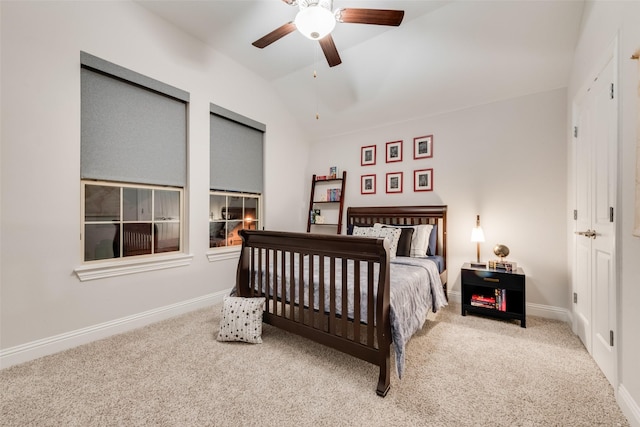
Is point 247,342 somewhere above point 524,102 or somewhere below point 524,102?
below

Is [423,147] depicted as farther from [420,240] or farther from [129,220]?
[129,220]

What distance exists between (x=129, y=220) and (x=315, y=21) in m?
2.43

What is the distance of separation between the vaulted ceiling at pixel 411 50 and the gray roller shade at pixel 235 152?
2.51 feet

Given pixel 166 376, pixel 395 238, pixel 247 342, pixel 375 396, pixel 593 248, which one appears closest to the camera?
pixel 375 396

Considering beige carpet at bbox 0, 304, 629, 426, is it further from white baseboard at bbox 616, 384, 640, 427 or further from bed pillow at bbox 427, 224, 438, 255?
bed pillow at bbox 427, 224, 438, 255

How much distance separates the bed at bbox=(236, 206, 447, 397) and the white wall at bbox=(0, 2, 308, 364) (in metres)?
1.22

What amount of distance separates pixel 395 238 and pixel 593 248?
169cm

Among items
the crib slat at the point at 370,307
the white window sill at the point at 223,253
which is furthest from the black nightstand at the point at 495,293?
the white window sill at the point at 223,253

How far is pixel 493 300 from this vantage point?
9.21ft

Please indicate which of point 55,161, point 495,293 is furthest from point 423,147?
point 55,161

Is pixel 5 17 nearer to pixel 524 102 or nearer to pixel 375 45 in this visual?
pixel 375 45

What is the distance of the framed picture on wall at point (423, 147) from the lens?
3617 millimetres

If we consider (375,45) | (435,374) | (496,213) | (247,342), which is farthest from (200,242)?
(496,213)

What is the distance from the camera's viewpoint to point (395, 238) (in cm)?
327
